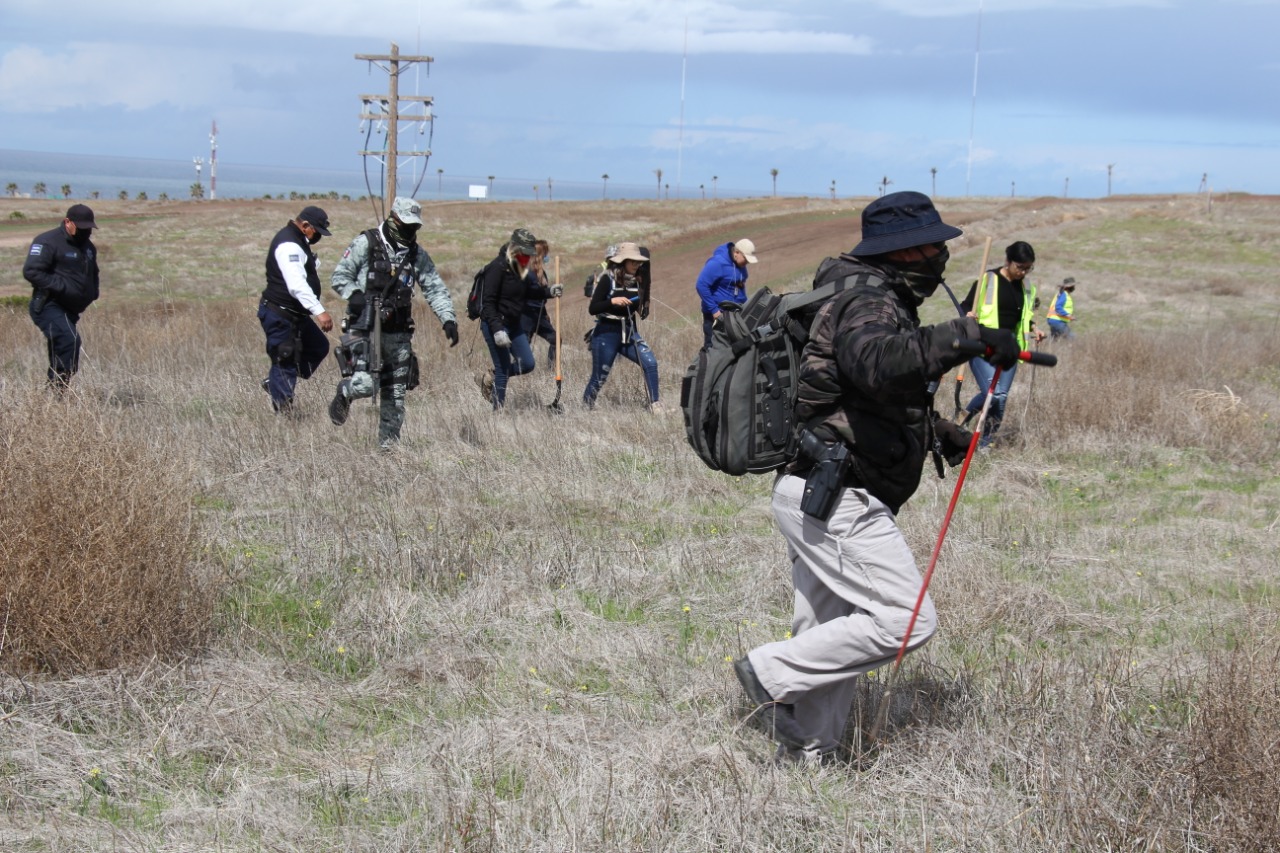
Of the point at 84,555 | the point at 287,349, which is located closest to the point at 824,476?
the point at 84,555

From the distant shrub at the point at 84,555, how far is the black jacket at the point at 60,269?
5202 mm

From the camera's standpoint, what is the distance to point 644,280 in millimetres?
10898

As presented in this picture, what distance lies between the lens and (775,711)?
3.75m

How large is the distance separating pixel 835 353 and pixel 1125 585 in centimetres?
317

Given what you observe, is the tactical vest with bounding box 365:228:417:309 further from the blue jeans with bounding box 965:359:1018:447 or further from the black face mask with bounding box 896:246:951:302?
the black face mask with bounding box 896:246:951:302

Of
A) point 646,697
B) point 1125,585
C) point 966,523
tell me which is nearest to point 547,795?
point 646,697

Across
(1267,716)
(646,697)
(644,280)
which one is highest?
(644,280)

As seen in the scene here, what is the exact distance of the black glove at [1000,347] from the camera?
320cm

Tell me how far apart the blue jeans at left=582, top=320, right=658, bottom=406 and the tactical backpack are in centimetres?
686

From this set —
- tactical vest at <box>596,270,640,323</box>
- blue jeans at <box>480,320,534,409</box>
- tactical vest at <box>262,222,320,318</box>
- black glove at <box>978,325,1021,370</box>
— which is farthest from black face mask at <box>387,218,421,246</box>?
black glove at <box>978,325,1021,370</box>

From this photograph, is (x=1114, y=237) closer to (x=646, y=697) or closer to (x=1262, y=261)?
(x=1262, y=261)

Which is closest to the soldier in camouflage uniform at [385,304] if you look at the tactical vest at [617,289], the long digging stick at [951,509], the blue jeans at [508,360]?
the blue jeans at [508,360]

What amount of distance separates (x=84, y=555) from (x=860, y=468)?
2794 millimetres

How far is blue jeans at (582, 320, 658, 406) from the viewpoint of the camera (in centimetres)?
1055
